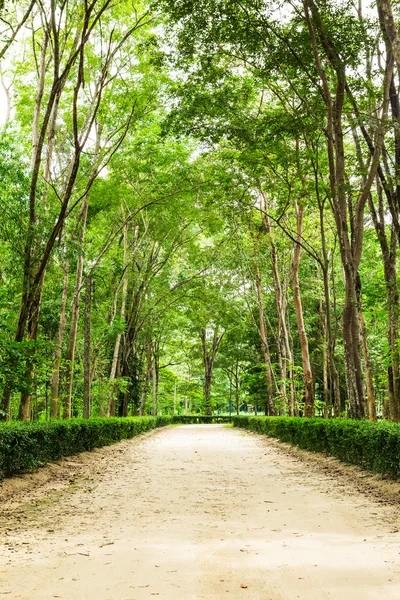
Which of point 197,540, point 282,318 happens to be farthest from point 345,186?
point 282,318

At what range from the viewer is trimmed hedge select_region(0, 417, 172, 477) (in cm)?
738

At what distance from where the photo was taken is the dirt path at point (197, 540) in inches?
130

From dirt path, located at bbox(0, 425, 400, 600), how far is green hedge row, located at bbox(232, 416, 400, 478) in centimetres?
65

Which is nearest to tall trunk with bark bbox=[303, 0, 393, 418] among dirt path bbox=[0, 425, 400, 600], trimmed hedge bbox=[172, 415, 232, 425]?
dirt path bbox=[0, 425, 400, 600]

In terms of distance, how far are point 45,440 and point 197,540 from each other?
519 cm

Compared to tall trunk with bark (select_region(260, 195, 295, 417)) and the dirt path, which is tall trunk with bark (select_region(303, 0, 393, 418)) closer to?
the dirt path

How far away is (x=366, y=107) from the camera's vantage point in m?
11.6

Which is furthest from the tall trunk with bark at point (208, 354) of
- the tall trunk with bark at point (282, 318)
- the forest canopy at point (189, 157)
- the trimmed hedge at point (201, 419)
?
the tall trunk with bark at point (282, 318)

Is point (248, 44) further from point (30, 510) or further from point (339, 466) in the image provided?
point (30, 510)

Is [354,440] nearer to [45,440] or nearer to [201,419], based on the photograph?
[45,440]

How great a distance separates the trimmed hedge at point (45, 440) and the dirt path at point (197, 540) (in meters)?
0.36

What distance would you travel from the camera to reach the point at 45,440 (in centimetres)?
905

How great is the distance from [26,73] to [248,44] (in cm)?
689

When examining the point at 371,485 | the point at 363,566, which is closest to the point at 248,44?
the point at 371,485
